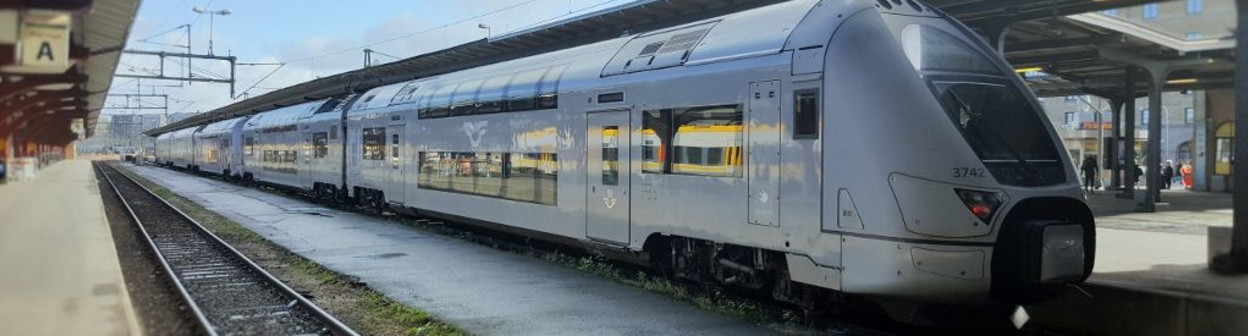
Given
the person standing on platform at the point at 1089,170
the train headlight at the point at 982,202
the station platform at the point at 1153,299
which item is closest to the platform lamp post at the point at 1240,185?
the station platform at the point at 1153,299

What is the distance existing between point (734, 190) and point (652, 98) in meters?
1.55

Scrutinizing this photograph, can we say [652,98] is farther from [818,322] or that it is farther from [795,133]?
[818,322]

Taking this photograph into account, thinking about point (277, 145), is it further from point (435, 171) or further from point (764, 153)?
point (764, 153)

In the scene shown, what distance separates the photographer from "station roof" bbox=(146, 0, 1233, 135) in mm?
10898

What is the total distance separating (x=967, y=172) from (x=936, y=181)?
10.2 inches

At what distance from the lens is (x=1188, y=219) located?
51.6 feet

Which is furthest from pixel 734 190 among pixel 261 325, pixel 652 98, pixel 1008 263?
pixel 261 325

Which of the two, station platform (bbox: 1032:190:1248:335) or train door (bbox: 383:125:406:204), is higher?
train door (bbox: 383:125:406:204)

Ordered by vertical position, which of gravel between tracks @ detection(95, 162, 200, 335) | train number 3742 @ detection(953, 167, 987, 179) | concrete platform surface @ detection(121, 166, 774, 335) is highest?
train number 3742 @ detection(953, 167, 987, 179)

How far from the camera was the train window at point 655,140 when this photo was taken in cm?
858

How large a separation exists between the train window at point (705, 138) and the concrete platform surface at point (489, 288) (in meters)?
1.37

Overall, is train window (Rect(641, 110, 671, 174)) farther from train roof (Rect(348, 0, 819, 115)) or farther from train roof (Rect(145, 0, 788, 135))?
train roof (Rect(145, 0, 788, 135))

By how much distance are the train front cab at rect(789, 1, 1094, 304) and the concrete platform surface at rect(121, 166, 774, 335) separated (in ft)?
4.90

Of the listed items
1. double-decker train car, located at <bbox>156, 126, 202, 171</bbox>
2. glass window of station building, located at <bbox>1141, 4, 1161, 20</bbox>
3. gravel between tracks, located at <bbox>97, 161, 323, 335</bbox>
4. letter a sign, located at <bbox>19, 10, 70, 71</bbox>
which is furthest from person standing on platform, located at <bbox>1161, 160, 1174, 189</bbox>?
double-decker train car, located at <bbox>156, 126, 202, 171</bbox>
